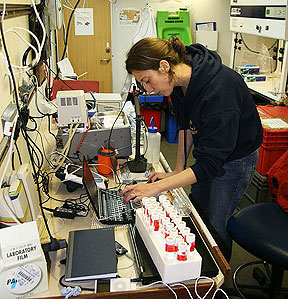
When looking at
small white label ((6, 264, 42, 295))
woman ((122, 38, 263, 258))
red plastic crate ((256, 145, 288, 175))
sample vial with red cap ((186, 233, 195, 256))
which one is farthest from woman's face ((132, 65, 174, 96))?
red plastic crate ((256, 145, 288, 175))

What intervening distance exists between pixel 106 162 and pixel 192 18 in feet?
12.7

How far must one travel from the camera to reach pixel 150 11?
15.7 feet

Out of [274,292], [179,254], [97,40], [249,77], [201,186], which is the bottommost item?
[274,292]

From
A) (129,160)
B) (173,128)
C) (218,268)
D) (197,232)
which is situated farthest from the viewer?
(173,128)

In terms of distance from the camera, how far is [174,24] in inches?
190

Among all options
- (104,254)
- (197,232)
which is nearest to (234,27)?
(197,232)

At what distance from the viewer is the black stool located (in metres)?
1.57

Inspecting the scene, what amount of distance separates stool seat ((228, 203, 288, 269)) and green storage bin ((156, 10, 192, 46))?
346 cm

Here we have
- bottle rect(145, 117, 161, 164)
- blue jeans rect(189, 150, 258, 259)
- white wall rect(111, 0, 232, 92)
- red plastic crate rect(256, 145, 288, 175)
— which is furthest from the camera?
white wall rect(111, 0, 232, 92)

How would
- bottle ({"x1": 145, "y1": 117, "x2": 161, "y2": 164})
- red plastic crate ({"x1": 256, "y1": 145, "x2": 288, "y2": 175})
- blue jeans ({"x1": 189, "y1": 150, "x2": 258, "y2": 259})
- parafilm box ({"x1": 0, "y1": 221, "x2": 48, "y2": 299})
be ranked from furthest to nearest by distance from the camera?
red plastic crate ({"x1": 256, "y1": 145, "x2": 288, "y2": 175})
bottle ({"x1": 145, "y1": 117, "x2": 161, "y2": 164})
blue jeans ({"x1": 189, "y1": 150, "x2": 258, "y2": 259})
parafilm box ({"x1": 0, "y1": 221, "x2": 48, "y2": 299})

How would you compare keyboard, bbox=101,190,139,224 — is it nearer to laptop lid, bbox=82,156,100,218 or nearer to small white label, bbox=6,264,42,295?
laptop lid, bbox=82,156,100,218

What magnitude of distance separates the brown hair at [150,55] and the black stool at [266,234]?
2.78 ft

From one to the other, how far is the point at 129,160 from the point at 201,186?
43 centimetres

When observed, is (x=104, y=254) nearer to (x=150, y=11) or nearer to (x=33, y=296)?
(x=33, y=296)
